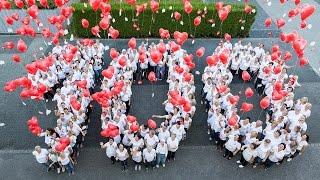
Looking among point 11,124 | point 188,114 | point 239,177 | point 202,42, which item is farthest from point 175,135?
point 202,42

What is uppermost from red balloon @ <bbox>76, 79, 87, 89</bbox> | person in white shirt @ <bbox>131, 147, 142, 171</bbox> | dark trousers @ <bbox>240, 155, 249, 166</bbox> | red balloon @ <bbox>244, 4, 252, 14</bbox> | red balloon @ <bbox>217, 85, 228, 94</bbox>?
red balloon @ <bbox>244, 4, 252, 14</bbox>

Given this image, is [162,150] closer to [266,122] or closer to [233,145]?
[233,145]

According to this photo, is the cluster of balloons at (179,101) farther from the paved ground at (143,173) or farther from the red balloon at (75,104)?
the red balloon at (75,104)

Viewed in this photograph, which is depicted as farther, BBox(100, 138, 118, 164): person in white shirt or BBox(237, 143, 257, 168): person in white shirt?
BBox(237, 143, 257, 168): person in white shirt

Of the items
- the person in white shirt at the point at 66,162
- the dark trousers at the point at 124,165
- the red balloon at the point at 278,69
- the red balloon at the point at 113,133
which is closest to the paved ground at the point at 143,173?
the dark trousers at the point at 124,165

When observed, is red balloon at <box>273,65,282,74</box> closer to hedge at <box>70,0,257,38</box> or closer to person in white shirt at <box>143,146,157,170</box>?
hedge at <box>70,0,257,38</box>

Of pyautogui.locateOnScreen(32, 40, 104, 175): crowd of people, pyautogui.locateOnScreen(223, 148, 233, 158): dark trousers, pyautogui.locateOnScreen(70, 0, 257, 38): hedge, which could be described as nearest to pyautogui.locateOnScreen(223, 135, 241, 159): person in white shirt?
pyautogui.locateOnScreen(223, 148, 233, 158): dark trousers

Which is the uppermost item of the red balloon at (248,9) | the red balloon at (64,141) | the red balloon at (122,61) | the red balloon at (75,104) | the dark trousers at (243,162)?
the red balloon at (248,9)
